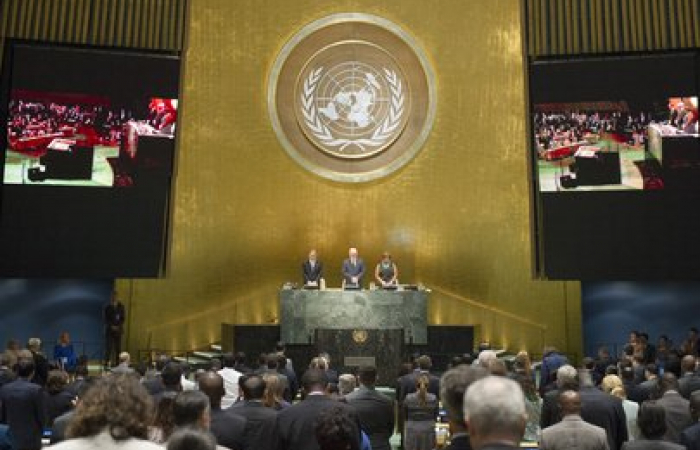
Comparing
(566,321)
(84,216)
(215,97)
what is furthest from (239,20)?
(566,321)

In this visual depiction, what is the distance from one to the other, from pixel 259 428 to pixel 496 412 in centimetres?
230

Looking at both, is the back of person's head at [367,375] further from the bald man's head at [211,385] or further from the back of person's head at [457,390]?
the back of person's head at [457,390]

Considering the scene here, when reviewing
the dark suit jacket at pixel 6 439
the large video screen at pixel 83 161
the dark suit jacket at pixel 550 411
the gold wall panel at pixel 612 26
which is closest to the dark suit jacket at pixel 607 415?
the dark suit jacket at pixel 550 411

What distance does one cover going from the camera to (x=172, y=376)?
5152 millimetres

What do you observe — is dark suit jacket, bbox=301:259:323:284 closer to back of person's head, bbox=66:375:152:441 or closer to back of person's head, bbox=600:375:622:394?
back of person's head, bbox=600:375:622:394

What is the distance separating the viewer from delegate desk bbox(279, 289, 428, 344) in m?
12.4

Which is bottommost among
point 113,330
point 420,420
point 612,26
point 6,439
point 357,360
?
point 6,439

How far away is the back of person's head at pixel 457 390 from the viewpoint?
2627mm

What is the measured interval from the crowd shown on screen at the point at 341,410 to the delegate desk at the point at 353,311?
13.0 feet

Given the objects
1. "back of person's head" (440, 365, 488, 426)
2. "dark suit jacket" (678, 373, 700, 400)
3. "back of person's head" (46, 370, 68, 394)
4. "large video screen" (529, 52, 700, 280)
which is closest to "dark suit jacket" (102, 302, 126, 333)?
"back of person's head" (46, 370, 68, 394)

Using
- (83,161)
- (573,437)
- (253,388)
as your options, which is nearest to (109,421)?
(253,388)

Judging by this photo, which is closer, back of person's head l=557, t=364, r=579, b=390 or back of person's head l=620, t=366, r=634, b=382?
back of person's head l=557, t=364, r=579, b=390

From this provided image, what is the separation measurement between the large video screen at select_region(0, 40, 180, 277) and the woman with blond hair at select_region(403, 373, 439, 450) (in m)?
8.01

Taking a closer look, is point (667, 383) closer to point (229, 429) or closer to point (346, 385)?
point (346, 385)
